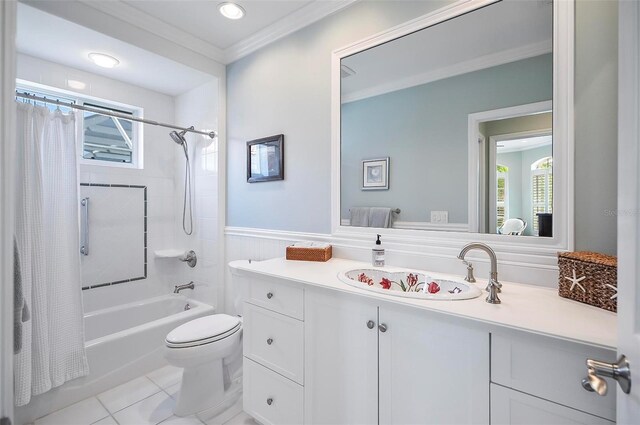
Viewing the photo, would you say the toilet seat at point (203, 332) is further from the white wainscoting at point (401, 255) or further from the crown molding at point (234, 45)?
the crown molding at point (234, 45)

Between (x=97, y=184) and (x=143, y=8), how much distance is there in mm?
1450

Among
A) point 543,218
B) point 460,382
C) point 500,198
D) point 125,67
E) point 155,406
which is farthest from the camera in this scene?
point 125,67

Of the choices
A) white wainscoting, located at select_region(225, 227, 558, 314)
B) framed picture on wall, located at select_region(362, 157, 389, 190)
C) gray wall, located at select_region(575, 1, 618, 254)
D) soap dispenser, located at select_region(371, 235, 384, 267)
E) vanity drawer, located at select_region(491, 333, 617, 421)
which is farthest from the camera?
framed picture on wall, located at select_region(362, 157, 389, 190)

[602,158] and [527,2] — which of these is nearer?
[602,158]

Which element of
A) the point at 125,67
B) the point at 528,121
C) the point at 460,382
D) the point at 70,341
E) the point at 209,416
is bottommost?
the point at 209,416

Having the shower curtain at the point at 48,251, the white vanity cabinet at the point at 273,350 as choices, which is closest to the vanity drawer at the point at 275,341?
the white vanity cabinet at the point at 273,350

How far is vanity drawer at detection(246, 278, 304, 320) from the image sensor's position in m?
1.34

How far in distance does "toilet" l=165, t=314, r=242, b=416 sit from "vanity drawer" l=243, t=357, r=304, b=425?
25cm

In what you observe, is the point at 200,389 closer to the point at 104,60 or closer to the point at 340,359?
the point at 340,359

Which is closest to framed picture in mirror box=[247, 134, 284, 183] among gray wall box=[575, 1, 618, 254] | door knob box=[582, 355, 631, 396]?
gray wall box=[575, 1, 618, 254]

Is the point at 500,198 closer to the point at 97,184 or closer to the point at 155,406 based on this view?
the point at 155,406

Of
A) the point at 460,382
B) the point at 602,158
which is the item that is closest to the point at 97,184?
the point at 460,382

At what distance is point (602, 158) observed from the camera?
1077 millimetres

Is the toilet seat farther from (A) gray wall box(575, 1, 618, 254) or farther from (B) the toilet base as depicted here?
(A) gray wall box(575, 1, 618, 254)
